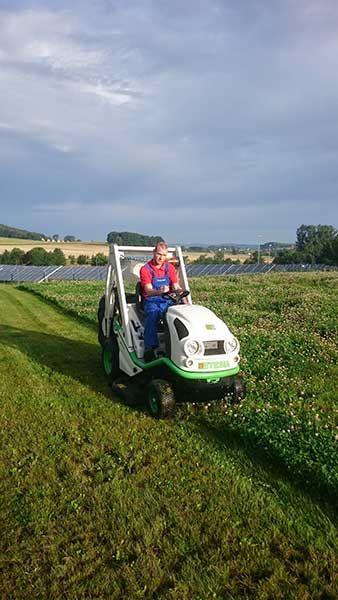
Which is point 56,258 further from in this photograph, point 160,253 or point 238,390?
point 238,390

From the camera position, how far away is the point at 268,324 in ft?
40.0

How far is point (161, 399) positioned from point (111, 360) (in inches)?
88.2

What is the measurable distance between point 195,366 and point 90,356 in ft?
16.1

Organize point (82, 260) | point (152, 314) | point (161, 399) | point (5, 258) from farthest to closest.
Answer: point (82, 260) < point (5, 258) < point (152, 314) < point (161, 399)

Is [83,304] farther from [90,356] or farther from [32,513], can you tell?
[32,513]

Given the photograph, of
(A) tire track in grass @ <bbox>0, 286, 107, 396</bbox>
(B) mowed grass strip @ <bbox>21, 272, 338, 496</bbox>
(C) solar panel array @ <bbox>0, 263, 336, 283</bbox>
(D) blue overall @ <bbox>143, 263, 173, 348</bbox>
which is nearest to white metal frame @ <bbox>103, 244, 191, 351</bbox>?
(D) blue overall @ <bbox>143, 263, 173, 348</bbox>

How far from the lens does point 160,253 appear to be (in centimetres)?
730

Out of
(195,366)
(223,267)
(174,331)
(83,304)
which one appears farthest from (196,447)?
(223,267)

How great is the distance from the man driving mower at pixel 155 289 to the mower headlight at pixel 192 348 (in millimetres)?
976

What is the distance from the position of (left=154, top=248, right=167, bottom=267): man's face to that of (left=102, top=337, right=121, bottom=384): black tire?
5.18 ft

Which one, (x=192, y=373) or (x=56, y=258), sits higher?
(x=56, y=258)

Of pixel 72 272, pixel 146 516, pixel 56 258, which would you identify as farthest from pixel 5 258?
pixel 146 516

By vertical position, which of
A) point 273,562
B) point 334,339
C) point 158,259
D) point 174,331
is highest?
point 158,259

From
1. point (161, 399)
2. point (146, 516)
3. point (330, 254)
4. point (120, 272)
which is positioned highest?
point (330, 254)
